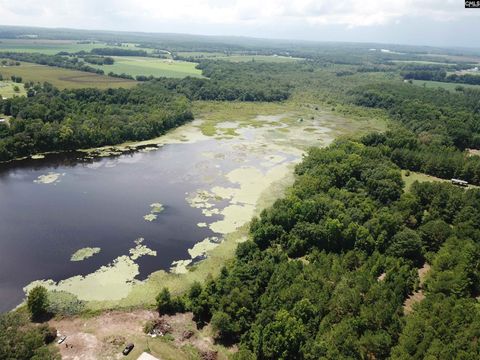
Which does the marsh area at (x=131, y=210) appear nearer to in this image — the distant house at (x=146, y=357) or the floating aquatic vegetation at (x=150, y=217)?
the floating aquatic vegetation at (x=150, y=217)

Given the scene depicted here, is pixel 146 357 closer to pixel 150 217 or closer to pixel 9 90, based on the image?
pixel 150 217

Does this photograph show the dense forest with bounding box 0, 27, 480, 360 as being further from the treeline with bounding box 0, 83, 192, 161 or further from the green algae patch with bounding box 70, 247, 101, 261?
the green algae patch with bounding box 70, 247, 101, 261

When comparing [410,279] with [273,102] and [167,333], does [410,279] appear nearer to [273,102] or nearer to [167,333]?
[167,333]

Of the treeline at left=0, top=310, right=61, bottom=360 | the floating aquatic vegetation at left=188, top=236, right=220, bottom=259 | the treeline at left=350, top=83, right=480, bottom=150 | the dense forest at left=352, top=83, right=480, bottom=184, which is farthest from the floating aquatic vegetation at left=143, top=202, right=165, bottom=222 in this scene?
the treeline at left=350, top=83, right=480, bottom=150

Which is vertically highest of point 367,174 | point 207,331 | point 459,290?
point 367,174

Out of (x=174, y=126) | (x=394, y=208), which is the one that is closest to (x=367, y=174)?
(x=394, y=208)

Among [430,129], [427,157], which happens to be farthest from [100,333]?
[430,129]
